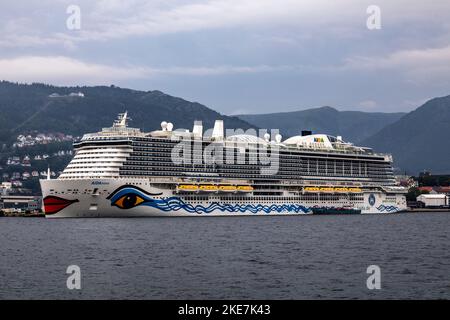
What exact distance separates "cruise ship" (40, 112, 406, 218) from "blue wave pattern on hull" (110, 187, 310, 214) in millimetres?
141

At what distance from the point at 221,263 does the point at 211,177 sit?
214ft

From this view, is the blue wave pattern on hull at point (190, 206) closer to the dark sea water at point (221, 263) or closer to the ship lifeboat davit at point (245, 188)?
the ship lifeboat davit at point (245, 188)

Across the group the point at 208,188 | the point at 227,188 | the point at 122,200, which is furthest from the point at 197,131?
the point at 122,200

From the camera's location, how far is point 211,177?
381 ft

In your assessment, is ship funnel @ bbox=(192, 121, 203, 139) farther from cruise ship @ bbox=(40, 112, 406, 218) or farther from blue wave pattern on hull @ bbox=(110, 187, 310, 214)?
blue wave pattern on hull @ bbox=(110, 187, 310, 214)

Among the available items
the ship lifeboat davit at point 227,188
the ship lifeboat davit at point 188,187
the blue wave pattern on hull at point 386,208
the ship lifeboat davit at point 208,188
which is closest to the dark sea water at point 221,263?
the ship lifeboat davit at point 188,187

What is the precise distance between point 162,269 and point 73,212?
2150 inches

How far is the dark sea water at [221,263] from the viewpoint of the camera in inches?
1577

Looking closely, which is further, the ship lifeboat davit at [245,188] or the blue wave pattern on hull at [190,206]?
the ship lifeboat davit at [245,188]

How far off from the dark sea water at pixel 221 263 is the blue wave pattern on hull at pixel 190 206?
18.1 metres

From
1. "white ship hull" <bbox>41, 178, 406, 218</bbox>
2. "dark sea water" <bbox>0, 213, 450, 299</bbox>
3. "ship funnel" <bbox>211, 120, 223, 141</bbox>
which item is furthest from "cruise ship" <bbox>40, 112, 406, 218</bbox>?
"dark sea water" <bbox>0, 213, 450, 299</bbox>

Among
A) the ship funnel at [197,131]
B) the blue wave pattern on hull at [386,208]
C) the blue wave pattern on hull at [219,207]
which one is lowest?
the blue wave pattern on hull at [386,208]

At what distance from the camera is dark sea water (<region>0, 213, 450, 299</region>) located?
40.1 metres

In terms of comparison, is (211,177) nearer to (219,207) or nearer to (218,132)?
(219,207)
